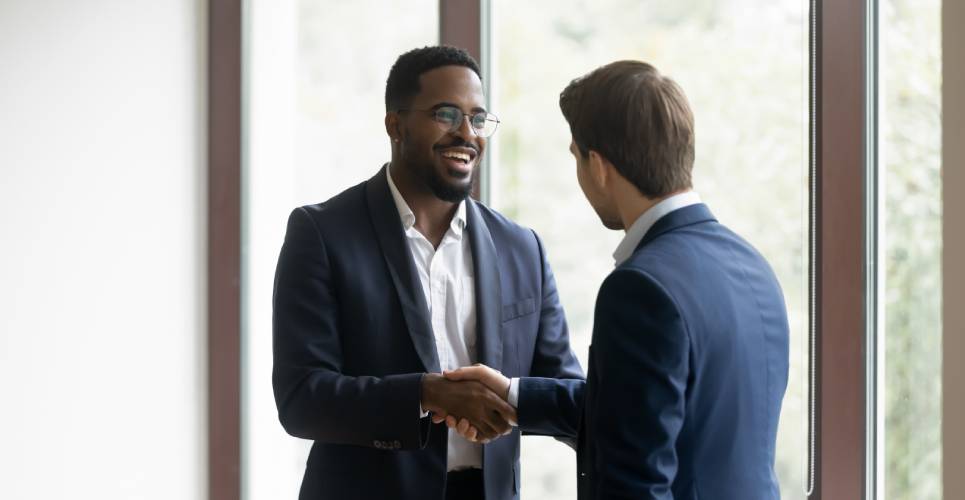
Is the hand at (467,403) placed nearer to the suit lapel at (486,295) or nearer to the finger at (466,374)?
the finger at (466,374)

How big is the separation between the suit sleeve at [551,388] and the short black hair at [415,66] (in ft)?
1.72

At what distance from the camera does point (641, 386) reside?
1430 mm

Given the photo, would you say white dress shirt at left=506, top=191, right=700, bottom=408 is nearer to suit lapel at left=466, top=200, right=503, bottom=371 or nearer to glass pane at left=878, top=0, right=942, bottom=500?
suit lapel at left=466, top=200, right=503, bottom=371

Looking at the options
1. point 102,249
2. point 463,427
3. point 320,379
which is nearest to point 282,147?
point 102,249

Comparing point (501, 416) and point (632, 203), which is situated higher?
point (632, 203)

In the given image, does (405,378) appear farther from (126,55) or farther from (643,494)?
(126,55)

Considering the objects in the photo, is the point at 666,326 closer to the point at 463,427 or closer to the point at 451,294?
the point at 463,427

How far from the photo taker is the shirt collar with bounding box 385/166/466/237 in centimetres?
224

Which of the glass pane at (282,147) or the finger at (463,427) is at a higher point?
the glass pane at (282,147)

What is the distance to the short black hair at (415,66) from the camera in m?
2.28

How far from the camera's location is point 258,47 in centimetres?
393

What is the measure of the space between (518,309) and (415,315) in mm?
235

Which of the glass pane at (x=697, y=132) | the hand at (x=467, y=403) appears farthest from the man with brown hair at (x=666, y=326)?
the glass pane at (x=697, y=132)

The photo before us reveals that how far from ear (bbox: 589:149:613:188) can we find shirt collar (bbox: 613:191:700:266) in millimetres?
81
